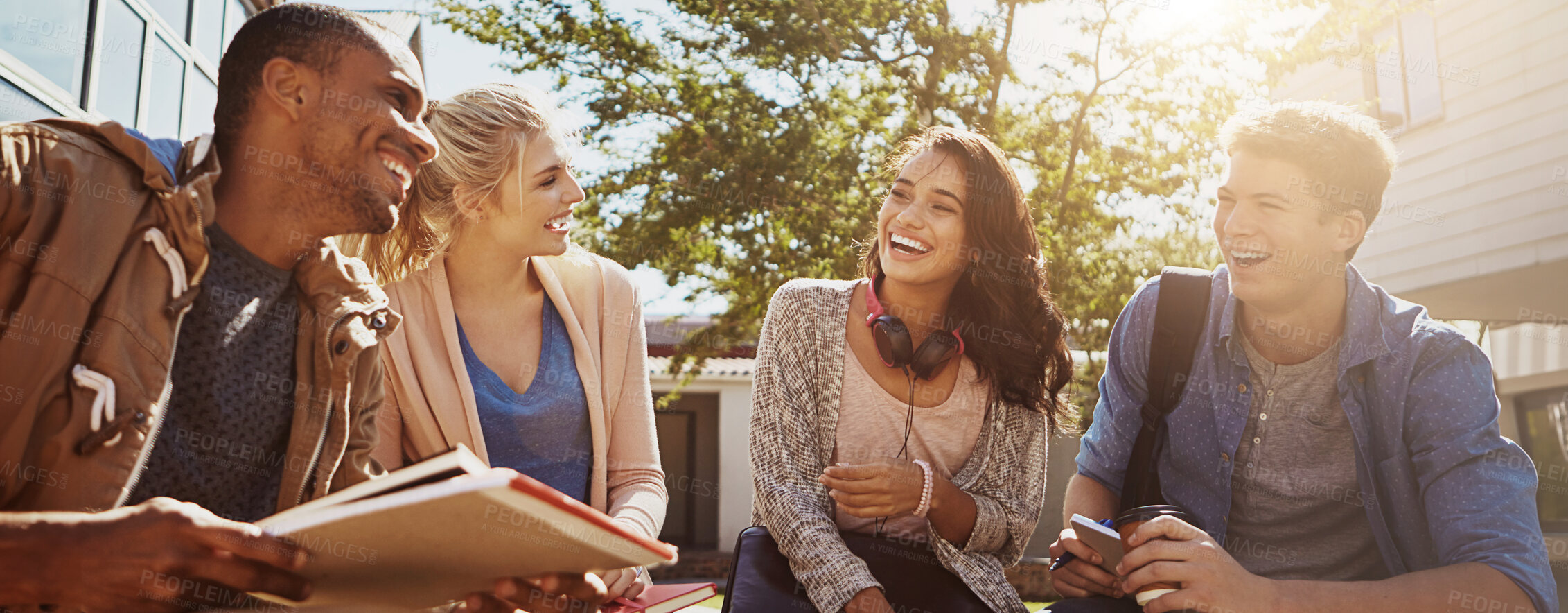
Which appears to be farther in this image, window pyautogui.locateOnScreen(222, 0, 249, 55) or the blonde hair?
window pyautogui.locateOnScreen(222, 0, 249, 55)

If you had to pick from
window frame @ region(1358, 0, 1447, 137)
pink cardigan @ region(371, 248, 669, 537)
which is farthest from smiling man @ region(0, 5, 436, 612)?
window frame @ region(1358, 0, 1447, 137)

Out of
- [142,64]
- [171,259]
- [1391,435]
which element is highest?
[142,64]

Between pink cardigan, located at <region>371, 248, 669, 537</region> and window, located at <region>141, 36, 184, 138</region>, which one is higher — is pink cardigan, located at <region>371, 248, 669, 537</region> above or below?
Result: below

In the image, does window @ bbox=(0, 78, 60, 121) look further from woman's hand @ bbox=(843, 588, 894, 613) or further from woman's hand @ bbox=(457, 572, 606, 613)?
woman's hand @ bbox=(843, 588, 894, 613)

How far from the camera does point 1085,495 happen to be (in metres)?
3.18

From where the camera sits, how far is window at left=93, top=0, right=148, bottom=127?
7230 millimetres

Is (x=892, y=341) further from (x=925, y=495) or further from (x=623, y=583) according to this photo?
(x=623, y=583)

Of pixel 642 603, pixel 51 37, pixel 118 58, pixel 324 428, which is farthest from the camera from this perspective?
pixel 118 58

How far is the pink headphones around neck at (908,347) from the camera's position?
10.6 ft

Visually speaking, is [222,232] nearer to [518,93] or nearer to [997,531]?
[518,93]

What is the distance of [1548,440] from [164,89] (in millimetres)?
16883

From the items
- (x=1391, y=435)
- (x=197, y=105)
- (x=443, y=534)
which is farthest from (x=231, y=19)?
(x=1391, y=435)

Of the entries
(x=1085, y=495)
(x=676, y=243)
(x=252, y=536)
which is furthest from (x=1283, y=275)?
(x=676, y=243)

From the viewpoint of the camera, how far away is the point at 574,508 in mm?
1596
